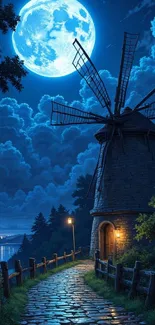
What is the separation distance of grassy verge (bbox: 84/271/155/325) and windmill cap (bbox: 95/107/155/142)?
39.3 feet

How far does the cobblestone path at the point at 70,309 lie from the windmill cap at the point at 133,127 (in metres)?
13.3

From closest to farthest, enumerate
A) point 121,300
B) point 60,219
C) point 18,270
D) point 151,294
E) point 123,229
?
point 151,294 → point 121,300 → point 18,270 → point 123,229 → point 60,219

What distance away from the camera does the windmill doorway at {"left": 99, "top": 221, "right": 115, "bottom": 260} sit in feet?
77.5

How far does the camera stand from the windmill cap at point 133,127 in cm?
2344

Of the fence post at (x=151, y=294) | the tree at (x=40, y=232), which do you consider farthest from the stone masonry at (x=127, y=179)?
the tree at (x=40, y=232)

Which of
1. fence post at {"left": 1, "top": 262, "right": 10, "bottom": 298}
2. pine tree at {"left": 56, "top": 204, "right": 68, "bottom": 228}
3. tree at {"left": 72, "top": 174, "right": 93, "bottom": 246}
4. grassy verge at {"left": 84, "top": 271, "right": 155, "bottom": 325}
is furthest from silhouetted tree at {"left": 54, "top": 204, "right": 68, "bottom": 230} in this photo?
fence post at {"left": 1, "top": 262, "right": 10, "bottom": 298}

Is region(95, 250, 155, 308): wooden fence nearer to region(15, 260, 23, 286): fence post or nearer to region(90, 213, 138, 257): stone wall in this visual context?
region(15, 260, 23, 286): fence post

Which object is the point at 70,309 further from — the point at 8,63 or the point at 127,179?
the point at 127,179

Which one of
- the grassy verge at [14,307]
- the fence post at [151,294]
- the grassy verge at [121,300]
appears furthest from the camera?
the fence post at [151,294]

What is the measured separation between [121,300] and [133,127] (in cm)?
1547

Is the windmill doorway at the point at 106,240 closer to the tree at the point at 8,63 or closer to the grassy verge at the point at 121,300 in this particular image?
the grassy verge at the point at 121,300

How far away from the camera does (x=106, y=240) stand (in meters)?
24.1

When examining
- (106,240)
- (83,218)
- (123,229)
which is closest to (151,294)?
(123,229)

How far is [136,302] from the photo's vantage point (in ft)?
28.7
